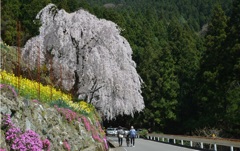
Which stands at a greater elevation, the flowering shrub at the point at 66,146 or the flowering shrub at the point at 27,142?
the flowering shrub at the point at 27,142

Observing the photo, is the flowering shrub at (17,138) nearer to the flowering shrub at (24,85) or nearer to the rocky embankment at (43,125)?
the rocky embankment at (43,125)

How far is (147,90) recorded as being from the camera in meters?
53.2

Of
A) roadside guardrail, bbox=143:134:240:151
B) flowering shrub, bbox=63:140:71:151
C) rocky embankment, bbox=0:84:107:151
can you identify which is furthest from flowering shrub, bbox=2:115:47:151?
roadside guardrail, bbox=143:134:240:151

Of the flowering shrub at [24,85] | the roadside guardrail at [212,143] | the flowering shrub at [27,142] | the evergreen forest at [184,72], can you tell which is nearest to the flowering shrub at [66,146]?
the flowering shrub at [24,85]

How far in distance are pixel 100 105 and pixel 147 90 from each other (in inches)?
1120

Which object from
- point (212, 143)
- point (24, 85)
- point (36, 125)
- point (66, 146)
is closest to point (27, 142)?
point (36, 125)

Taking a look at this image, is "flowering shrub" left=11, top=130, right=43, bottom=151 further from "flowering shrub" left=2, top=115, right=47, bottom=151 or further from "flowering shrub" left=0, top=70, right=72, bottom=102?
"flowering shrub" left=0, top=70, right=72, bottom=102

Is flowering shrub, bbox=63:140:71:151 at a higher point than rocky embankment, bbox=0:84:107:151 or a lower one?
lower

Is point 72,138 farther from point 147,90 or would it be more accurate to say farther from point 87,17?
point 147,90

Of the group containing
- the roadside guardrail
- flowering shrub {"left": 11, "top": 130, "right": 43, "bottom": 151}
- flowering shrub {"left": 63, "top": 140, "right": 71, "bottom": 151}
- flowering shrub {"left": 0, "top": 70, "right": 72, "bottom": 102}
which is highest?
flowering shrub {"left": 0, "top": 70, "right": 72, "bottom": 102}

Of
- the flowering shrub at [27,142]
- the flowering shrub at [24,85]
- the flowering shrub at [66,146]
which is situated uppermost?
the flowering shrub at [24,85]

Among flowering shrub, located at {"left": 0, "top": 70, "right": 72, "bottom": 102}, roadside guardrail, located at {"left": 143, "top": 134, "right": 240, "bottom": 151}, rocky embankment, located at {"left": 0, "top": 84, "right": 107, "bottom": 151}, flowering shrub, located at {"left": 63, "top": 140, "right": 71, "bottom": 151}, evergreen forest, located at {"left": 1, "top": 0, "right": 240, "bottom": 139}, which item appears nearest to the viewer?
rocky embankment, located at {"left": 0, "top": 84, "right": 107, "bottom": 151}

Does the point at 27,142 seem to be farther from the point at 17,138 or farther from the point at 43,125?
the point at 43,125

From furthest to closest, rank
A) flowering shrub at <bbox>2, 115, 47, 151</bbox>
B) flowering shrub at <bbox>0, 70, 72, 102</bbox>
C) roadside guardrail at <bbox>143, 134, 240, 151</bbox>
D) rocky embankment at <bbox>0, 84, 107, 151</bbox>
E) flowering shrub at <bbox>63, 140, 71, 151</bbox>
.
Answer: roadside guardrail at <bbox>143, 134, 240, 151</bbox>
flowering shrub at <bbox>63, 140, 71, 151</bbox>
flowering shrub at <bbox>0, 70, 72, 102</bbox>
rocky embankment at <bbox>0, 84, 107, 151</bbox>
flowering shrub at <bbox>2, 115, 47, 151</bbox>
